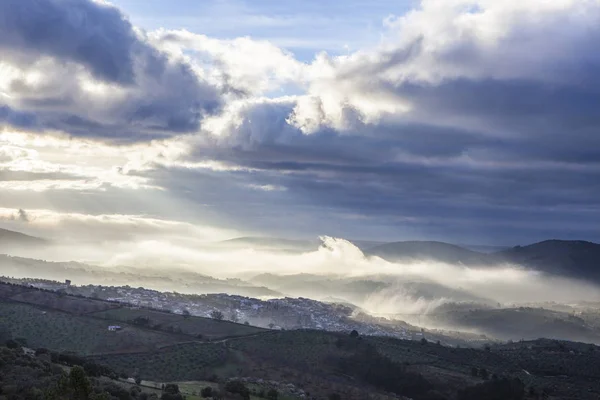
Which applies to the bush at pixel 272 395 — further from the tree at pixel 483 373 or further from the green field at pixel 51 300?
the green field at pixel 51 300

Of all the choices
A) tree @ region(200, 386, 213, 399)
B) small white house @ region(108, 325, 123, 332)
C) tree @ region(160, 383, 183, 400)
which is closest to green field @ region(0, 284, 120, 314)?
small white house @ region(108, 325, 123, 332)

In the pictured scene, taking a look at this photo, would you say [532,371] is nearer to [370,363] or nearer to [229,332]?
[370,363]

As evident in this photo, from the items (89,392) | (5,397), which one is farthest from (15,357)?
(89,392)

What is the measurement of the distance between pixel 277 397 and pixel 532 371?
77334 millimetres

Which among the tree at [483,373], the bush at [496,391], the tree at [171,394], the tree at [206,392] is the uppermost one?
the tree at [171,394]

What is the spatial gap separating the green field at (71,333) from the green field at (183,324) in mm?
9049

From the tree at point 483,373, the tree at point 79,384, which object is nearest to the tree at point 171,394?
the tree at point 79,384

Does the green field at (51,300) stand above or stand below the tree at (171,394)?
above

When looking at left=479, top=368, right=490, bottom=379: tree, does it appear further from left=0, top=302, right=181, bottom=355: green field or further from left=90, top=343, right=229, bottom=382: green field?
left=0, top=302, right=181, bottom=355: green field

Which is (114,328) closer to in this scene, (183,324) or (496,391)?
(183,324)

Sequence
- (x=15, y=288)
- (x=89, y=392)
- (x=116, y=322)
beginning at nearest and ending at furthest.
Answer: (x=89, y=392), (x=116, y=322), (x=15, y=288)

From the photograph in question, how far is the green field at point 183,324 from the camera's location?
148125 millimetres

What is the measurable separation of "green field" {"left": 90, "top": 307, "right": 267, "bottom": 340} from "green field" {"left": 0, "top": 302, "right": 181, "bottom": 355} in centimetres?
905

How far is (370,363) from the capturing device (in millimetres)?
130250
